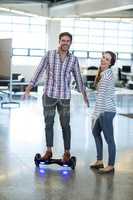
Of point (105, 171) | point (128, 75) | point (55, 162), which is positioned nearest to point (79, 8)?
point (128, 75)

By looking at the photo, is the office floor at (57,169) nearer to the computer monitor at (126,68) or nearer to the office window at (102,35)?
the computer monitor at (126,68)

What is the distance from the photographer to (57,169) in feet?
20.8

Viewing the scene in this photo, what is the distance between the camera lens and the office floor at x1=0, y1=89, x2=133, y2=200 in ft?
17.1

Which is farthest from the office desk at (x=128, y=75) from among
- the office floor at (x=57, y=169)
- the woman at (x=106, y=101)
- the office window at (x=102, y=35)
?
the woman at (x=106, y=101)

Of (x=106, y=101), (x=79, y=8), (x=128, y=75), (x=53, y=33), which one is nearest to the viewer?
(x=106, y=101)

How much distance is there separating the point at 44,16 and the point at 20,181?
12890mm

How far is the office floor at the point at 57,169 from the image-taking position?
5223 millimetres

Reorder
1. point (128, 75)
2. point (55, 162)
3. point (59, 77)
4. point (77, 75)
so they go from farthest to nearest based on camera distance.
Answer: point (128, 75)
point (55, 162)
point (77, 75)
point (59, 77)

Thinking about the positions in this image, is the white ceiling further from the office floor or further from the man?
the man

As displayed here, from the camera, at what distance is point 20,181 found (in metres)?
5.64

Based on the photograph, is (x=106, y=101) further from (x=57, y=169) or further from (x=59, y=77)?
(x=57, y=169)

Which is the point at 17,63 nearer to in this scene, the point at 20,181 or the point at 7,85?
the point at 7,85

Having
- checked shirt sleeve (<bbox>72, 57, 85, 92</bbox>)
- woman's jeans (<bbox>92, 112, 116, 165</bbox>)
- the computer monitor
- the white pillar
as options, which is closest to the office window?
the computer monitor

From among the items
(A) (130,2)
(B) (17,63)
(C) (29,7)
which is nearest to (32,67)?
(B) (17,63)
